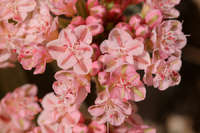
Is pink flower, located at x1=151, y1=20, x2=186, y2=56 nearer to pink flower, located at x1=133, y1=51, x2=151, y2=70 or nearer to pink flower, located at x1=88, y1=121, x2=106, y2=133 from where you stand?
pink flower, located at x1=133, y1=51, x2=151, y2=70

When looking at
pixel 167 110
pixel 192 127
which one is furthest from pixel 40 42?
pixel 192 127

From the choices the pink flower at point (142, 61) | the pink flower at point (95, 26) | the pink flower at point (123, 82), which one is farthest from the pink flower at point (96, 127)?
the pink flower at point (95, 26)

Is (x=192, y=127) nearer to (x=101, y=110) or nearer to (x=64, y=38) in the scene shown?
(x=101, y=110)

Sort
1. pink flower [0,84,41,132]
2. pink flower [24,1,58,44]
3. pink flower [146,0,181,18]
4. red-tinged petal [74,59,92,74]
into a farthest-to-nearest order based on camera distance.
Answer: pink flower [0,84,41,132], pink flower [146,0,181,18], pink flower [24,1,58,44], red-tinged petal [74,59,92,74]

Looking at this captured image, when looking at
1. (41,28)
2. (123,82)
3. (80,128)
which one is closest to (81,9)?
(41,28)

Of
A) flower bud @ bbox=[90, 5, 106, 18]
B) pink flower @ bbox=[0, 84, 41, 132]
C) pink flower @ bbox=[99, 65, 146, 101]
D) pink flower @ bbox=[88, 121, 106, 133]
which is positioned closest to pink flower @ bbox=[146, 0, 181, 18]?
flower bud @ bbox=[90, 5, 106, 18]
